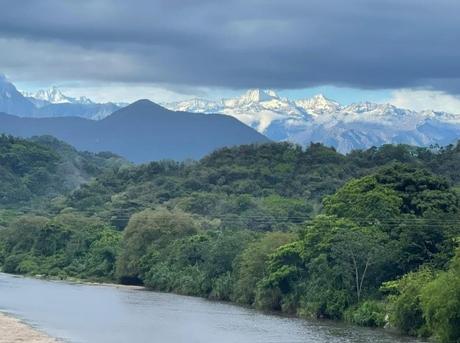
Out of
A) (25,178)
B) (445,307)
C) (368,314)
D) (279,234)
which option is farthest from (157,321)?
(25,178)

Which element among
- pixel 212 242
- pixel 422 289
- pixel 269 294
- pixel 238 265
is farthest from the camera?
pixel 212 242

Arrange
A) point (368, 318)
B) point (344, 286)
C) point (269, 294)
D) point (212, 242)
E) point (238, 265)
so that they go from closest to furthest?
1. point (368, 318)
2. point (344, 286)
3. point (269, 294)
4. point (238, 265)
5. point (212, 242)

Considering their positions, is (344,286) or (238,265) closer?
(344,286)

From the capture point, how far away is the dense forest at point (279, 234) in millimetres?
64000

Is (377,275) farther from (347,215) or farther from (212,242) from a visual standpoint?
(212,242)

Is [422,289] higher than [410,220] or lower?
lower

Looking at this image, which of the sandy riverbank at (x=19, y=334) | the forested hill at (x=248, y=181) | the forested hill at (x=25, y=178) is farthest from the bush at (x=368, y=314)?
the forested hill at (x=25, y=178)

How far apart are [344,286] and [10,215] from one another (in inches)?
3262

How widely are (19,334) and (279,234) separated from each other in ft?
96.0

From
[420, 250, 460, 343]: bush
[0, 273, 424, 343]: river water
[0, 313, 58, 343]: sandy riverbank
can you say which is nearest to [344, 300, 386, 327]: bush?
[0, 273, 424, 343]: river water

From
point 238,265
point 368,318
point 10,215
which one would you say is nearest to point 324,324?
point 368,318

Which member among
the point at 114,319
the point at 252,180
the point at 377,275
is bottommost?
the point at 114,319

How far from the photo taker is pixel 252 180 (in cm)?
13775

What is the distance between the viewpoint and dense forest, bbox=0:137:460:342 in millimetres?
64000
